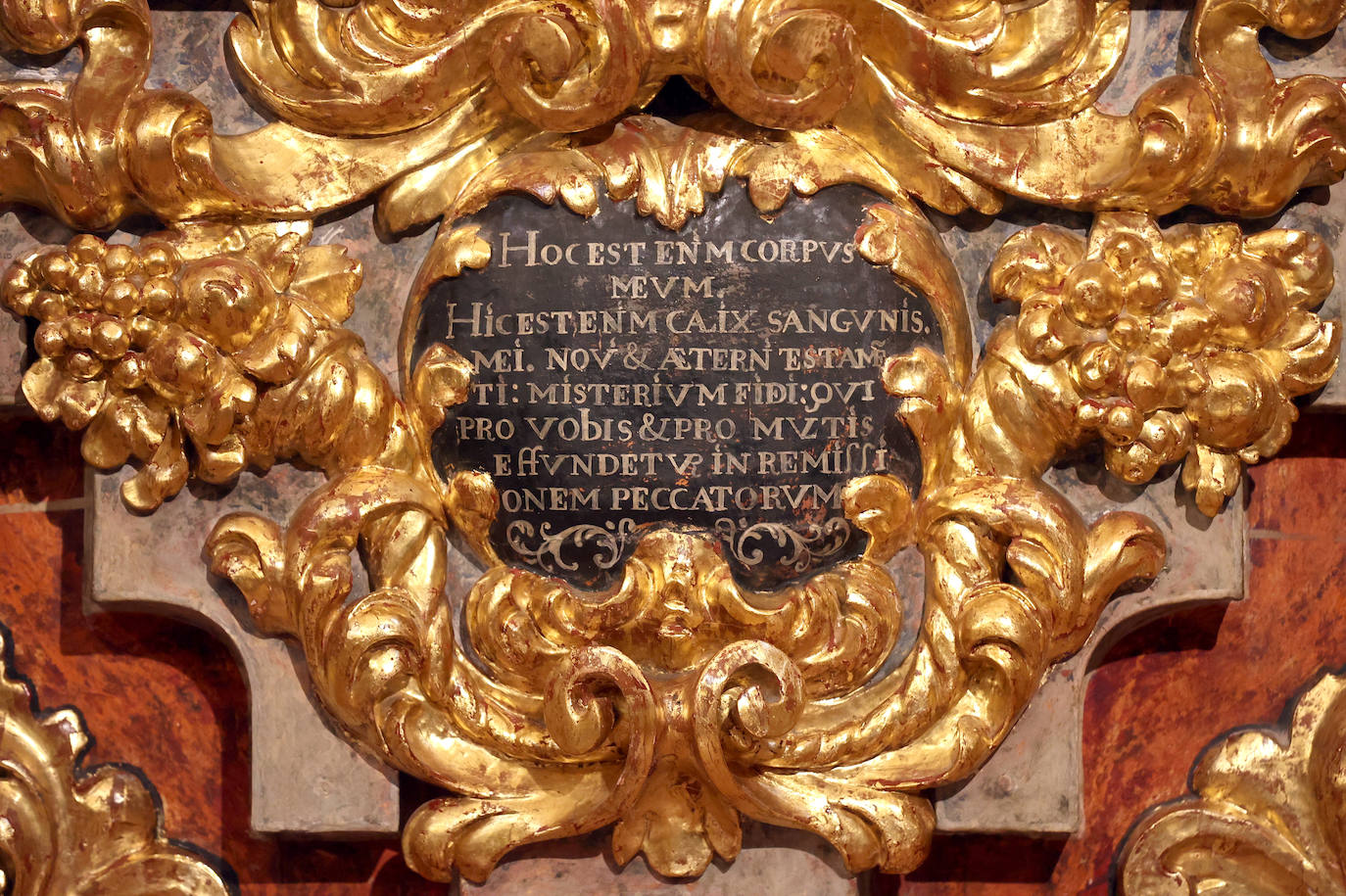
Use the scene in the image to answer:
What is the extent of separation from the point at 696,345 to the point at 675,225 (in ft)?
0.58

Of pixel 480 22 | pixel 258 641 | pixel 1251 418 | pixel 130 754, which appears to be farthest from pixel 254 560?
pixel 1251 418

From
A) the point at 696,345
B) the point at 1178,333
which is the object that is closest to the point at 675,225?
the point at 696,345

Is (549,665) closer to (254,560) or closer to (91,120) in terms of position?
(254,560)

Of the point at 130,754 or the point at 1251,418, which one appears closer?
the point at 1251,418

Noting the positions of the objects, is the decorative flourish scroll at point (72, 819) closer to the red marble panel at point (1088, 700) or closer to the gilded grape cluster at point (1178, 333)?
the red marble panel at point (1088, 700)

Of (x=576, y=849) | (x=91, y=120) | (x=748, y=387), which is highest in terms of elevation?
(x=91, y=120)

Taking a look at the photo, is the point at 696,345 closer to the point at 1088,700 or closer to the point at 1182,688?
the point at 1088,700

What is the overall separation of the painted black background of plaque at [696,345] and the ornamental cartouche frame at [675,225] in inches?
1.3

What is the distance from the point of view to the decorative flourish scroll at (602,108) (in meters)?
2.64

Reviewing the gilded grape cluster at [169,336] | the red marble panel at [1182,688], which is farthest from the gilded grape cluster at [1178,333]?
the gilded grape cluster at [169,336]

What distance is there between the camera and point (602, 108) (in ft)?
8.61

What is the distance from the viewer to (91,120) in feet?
8.75

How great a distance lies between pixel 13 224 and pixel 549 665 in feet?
3.43

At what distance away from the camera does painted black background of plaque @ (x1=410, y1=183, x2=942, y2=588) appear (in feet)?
8.75
